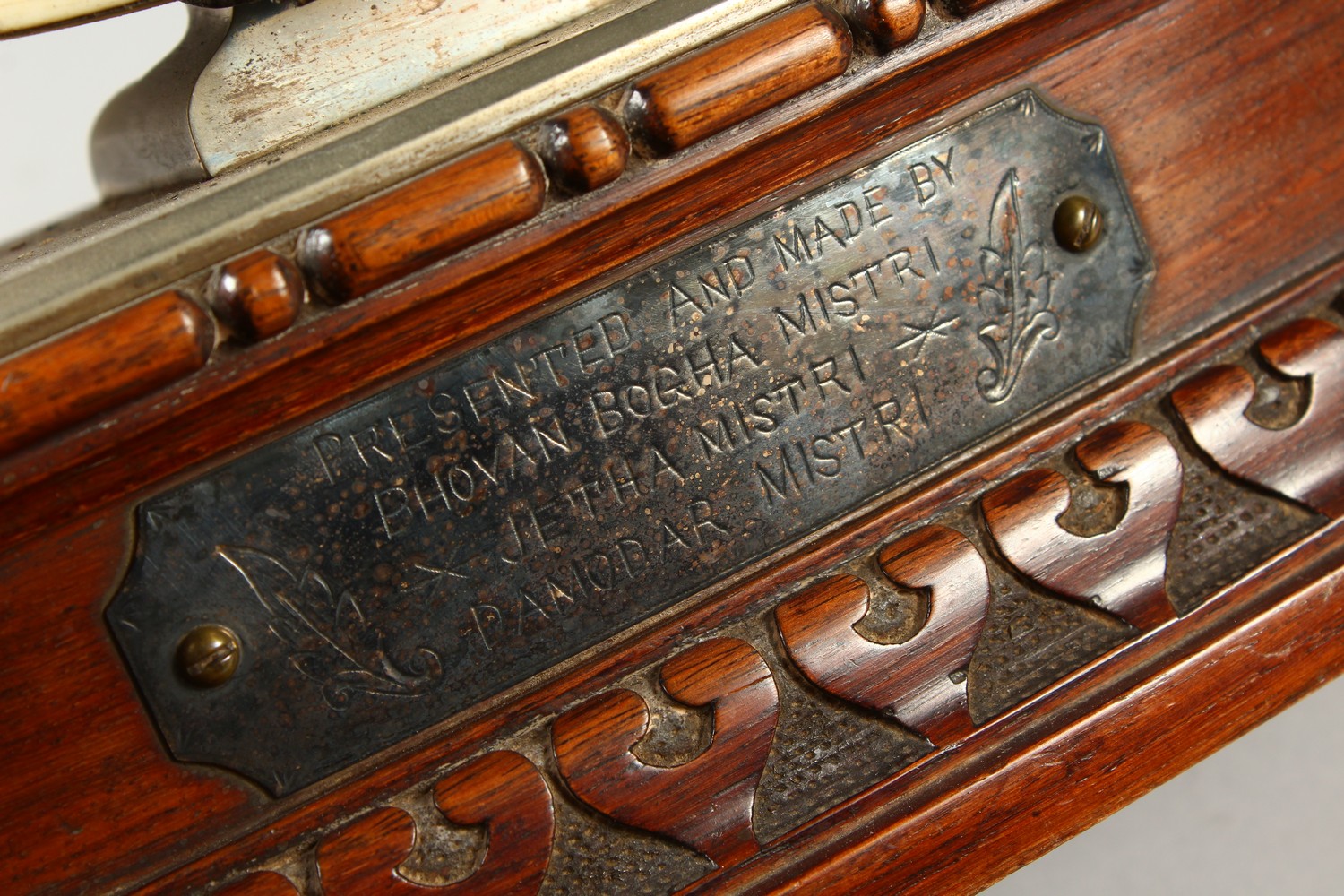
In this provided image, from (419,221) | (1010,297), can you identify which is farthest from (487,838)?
(1010,297)

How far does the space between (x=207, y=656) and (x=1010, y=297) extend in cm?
50

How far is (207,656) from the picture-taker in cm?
59

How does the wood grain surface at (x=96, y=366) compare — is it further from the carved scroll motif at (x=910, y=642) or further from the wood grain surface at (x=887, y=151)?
the carved scroll motif at (x=910, y=642)

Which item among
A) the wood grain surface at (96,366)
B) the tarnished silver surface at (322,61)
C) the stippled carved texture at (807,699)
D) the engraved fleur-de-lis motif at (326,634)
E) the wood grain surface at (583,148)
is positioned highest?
the tarnished silver surface at (322,61)

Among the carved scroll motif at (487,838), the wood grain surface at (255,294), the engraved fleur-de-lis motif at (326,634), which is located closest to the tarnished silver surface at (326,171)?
the wood grain surface at (255,294)

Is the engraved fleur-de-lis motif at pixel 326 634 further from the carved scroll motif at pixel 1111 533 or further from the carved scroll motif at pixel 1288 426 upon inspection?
the carved scroll motif at pixel 1288 426

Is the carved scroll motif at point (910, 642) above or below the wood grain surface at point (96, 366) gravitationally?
below

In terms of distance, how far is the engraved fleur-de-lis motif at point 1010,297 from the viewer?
694mm

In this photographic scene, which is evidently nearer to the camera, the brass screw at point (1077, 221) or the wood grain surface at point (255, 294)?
the wood grain surface at point (255, 294)

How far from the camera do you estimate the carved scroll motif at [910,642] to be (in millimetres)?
660

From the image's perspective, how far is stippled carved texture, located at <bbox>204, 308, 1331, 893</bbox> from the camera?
0.64m

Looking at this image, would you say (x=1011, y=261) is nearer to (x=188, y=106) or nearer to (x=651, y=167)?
(x=651, y=167)

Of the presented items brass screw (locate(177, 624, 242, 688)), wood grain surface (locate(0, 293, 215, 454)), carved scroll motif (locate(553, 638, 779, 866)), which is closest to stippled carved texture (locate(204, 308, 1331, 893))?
carved scroll motif (locate(553, 638, 779, 866))

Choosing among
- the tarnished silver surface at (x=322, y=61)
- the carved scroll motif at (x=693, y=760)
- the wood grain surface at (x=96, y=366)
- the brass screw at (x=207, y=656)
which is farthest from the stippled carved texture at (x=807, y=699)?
the tarnished silver surface at (x=322, y=61)
